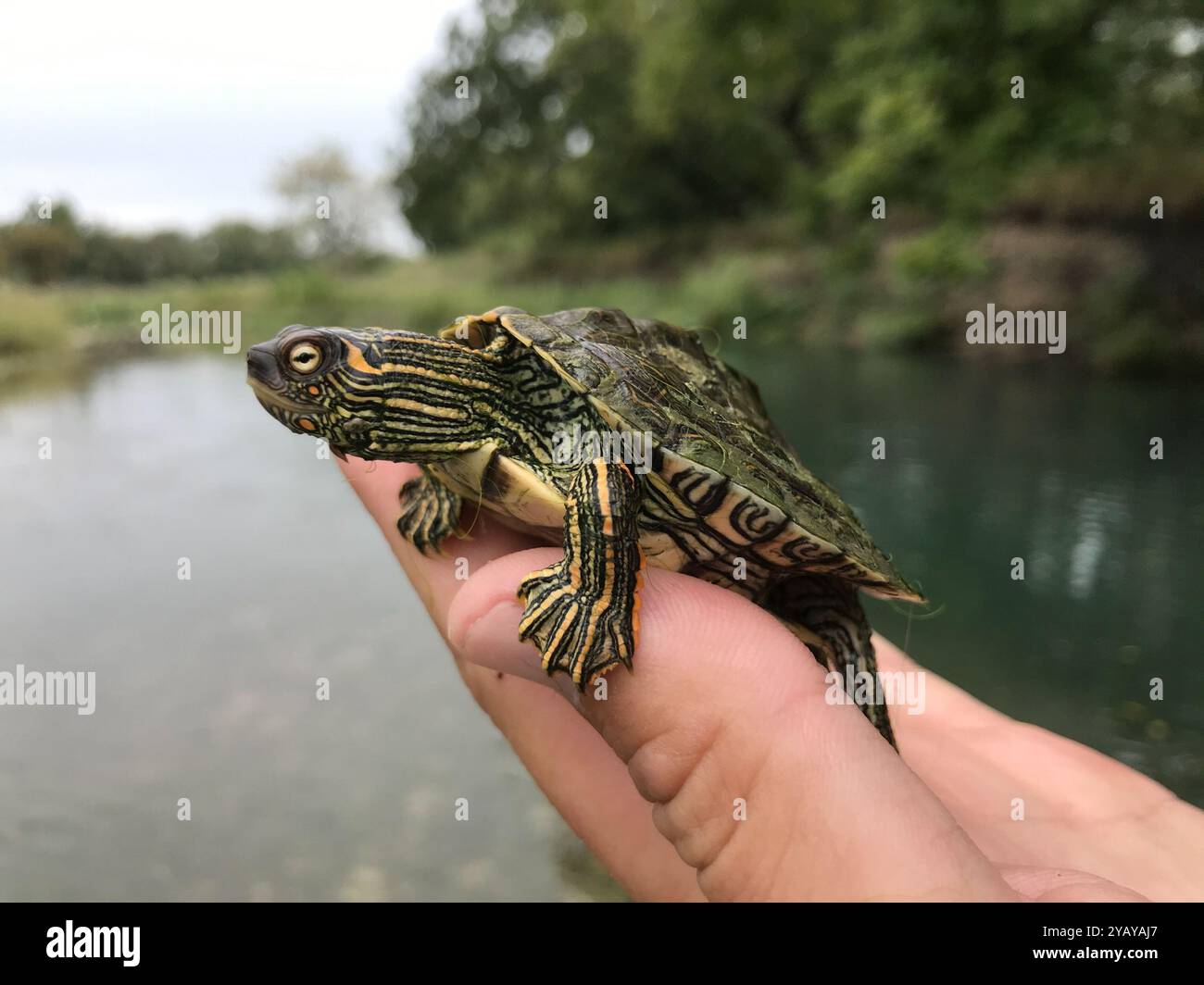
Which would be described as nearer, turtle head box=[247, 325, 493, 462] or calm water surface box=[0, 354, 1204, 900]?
turtle head box=[247, 325, 493, 462]

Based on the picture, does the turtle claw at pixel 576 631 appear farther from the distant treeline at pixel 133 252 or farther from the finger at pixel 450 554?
the distant treeline at pixel 133 252

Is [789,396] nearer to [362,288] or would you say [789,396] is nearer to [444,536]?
[444,536]

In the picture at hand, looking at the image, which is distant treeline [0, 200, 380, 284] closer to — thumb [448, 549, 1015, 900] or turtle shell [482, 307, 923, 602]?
turtle shell [482, 307, 923, 602]

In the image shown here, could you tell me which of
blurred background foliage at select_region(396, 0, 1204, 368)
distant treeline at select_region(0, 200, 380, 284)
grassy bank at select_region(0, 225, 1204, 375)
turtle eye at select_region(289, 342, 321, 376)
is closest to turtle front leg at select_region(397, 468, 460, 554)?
turtle eye at select_region(289, 342, 321, 376)

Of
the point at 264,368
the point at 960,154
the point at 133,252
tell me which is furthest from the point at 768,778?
the point at 133,252

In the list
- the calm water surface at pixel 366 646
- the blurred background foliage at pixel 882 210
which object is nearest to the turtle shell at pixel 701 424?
the calm water surface at pixel 366 646
